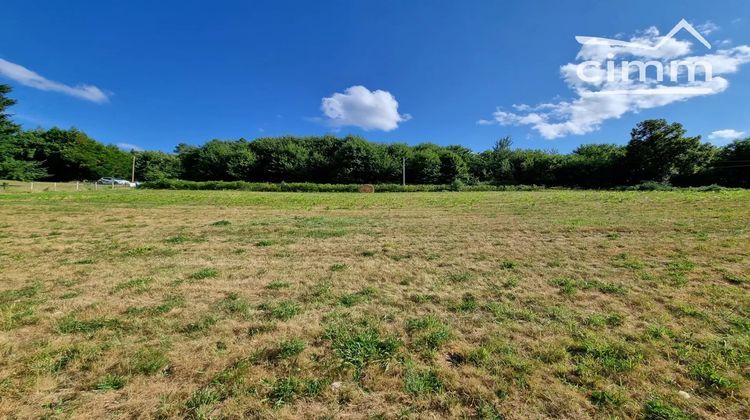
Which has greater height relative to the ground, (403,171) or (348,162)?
(348,162)

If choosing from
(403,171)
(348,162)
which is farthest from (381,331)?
(348,162)

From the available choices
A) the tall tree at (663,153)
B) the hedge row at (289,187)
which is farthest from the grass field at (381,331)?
the tall tree at (663,153)

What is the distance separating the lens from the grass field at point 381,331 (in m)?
2.64

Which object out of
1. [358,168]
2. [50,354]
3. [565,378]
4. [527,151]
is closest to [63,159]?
[358,168]

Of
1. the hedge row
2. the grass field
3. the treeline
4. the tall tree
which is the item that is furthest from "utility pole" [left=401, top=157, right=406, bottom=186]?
the grass field

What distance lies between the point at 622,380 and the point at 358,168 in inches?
2294

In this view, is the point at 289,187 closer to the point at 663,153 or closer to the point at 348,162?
the point at 348,162

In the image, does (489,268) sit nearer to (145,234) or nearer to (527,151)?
(145,234)

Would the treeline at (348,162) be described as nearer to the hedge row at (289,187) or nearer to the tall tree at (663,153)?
the tall tree at (663,153)

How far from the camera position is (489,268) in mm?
6238

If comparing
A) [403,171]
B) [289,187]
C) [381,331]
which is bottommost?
[381,331]

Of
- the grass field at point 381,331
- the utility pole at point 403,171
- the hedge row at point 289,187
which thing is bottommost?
the grass field at point 381,331

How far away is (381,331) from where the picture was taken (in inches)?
149

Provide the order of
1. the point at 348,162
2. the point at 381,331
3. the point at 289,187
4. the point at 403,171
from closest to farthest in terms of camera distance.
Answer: the point at 381,331 → the point at 289,187 → the point at 403,171 → the point at 348,162
